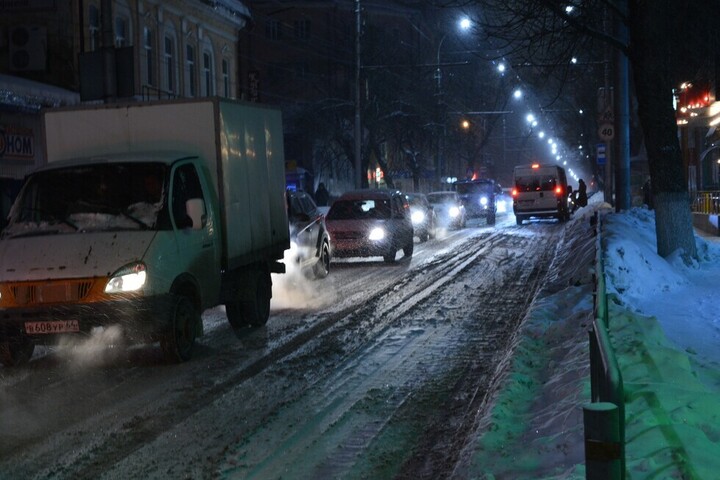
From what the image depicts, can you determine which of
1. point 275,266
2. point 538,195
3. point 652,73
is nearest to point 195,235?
point 275,266

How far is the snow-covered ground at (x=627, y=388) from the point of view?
5.18 metres

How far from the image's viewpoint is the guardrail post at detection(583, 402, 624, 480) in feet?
11.9

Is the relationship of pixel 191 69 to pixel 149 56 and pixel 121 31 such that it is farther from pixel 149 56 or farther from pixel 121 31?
pixel 121 31

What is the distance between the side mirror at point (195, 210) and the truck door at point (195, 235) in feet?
0.14

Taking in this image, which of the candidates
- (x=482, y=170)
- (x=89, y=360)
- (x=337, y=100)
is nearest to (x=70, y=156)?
(x=89, y=360)

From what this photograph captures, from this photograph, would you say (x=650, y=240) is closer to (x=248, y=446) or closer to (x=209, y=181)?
(x=209, y=181)

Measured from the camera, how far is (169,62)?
33500 mm

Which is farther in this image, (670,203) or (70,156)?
(670,203)

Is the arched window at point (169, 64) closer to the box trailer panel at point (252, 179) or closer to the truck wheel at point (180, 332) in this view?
the box trailer panel at point (252, 179)

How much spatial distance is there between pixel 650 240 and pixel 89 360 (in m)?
14.7

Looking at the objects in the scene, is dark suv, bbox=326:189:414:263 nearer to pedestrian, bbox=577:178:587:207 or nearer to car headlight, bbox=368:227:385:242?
car headlight, bbox=368:227:385:242

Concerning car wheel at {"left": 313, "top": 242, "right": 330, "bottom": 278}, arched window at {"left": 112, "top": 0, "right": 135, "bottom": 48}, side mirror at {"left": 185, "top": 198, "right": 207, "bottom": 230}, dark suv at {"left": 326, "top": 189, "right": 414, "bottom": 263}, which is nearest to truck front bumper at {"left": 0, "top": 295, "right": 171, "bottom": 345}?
side mirror at {"left": 185, "top": 198, "right": 207, "bottom": 230}

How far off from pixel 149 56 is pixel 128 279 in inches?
933

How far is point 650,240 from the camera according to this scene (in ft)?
70.9
